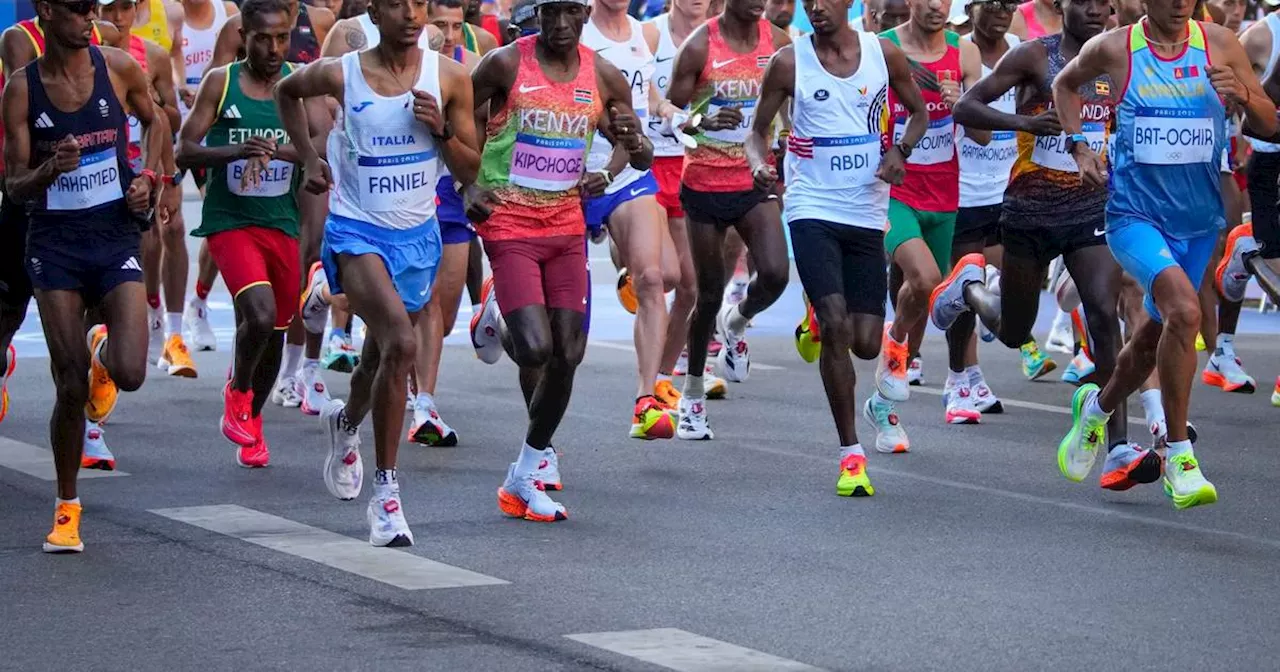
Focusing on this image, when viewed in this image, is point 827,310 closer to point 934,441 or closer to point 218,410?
point 934,441

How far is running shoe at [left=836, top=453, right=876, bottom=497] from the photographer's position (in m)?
9.71

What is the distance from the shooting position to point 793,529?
8.87 meters

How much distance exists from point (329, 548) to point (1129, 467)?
3.21 metres

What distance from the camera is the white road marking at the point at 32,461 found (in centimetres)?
1034

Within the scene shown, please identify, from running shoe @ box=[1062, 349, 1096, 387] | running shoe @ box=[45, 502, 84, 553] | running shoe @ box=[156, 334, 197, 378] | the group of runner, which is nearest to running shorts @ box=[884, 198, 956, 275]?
the group of runner

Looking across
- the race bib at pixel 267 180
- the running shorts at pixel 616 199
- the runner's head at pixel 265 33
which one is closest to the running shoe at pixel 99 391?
the race bib at pixel 267 180

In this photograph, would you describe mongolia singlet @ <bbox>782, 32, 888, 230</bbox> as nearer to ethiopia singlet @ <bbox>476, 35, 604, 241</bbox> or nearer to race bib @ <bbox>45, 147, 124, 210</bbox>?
ethiopia singlet @ <bbox>476, 35, 604, 241</bbox>

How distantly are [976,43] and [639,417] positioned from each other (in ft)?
8.57

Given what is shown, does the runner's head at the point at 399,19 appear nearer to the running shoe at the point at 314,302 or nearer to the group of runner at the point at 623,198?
the group of runner at the point at 623,198

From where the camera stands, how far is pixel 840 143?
33.5ft

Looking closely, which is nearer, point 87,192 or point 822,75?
point 87,192

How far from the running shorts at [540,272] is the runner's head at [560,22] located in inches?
29.5

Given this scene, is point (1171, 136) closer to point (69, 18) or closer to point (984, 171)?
point (984, 171)

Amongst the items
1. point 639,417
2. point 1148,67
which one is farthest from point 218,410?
point 1148,67
